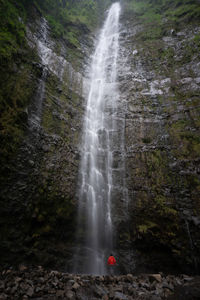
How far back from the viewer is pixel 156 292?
486 cm

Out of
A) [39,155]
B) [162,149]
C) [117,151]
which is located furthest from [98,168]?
[162,149]

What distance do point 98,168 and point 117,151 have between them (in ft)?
5.02

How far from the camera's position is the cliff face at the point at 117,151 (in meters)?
5.95

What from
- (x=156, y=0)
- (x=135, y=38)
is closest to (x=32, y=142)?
(x=135, y=38)

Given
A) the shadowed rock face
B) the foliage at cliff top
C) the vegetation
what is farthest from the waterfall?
the foliage at cliff top

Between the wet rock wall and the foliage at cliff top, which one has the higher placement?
the foliage at cliff top

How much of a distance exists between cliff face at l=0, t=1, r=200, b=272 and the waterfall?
1.49 ft

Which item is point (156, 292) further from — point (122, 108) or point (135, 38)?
point (135, 38)

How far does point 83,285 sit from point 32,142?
5.43m

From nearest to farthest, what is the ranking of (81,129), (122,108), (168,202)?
1. (168,202)
2. (81,129)
3. (122,108)

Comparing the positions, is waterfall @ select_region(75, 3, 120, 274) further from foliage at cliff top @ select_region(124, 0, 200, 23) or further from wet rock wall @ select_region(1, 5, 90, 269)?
foliage at cliff top @ select_region(124, 0, 200, 23)

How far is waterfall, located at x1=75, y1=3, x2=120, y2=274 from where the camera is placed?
7.01 m

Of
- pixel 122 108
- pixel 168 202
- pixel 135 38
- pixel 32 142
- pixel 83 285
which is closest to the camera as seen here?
pixel 83 285

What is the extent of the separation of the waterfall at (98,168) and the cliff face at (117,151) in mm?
454
